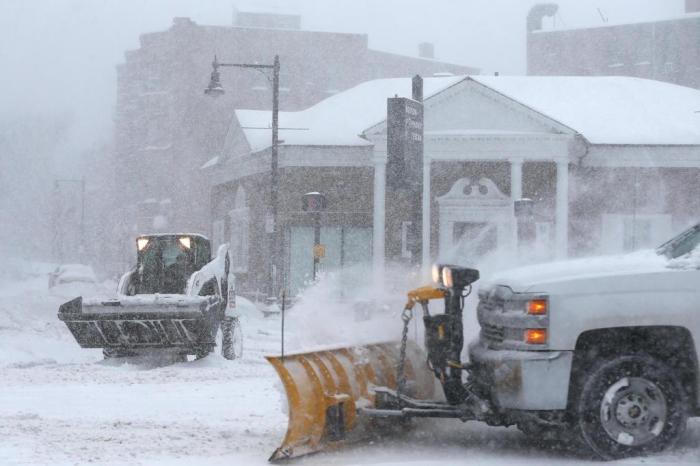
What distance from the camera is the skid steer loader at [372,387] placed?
7.33 meters

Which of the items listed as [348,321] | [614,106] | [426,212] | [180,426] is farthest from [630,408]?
[614,106]

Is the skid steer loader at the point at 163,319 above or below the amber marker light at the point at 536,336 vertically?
below

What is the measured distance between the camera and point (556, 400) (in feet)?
23.1

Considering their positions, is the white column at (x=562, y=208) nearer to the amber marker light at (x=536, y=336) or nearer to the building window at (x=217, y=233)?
the building window at (x=217, y=233)

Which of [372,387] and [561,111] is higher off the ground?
[561,111]

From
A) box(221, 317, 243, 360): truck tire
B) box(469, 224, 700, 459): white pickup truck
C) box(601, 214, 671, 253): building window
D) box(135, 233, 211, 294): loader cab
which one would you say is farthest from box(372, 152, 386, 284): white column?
box(469, 224, 700, 459): white pickup truck

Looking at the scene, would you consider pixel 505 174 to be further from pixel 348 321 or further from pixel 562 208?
pixel 348 321

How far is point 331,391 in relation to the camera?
24.6 ft

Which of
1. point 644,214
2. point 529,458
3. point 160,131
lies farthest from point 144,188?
point 529,458

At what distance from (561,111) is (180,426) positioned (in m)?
25.6

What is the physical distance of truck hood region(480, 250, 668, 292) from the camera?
719 cm

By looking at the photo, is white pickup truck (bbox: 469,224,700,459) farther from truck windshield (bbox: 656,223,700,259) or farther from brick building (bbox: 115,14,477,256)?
brick building (bbox: 115,14,477,256)

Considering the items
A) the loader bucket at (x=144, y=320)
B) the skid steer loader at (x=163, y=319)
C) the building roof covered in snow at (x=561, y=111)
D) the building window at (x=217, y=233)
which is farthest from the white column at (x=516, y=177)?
the loader bucket at (x=144, y=320)

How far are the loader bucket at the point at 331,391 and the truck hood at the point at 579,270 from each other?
116 cm
